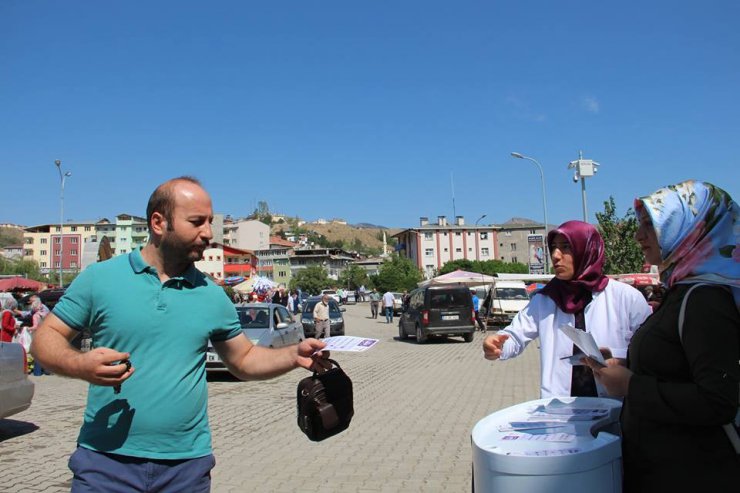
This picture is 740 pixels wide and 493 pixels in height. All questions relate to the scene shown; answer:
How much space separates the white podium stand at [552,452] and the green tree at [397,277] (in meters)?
81.1

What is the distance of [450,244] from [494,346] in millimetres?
116634

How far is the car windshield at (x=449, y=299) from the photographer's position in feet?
69.8

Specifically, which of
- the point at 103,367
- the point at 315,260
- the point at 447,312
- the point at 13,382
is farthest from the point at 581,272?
the point at 315,260

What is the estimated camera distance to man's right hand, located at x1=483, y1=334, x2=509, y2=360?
3.37 meters

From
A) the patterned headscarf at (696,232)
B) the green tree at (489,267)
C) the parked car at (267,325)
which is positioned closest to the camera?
the patterned headscarf at (696,232)

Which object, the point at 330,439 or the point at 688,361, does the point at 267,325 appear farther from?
the point at 688,361

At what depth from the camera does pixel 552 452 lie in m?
2.04

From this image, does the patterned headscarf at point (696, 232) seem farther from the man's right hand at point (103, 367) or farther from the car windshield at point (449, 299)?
the car windshield at point (449, 299)

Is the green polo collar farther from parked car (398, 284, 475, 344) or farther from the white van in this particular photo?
the white van

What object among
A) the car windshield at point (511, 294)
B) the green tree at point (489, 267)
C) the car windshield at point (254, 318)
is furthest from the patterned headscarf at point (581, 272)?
the green tree at point (489, 267)

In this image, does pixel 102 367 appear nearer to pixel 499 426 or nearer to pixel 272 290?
pixel 499 426

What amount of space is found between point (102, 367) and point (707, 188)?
2.35 m

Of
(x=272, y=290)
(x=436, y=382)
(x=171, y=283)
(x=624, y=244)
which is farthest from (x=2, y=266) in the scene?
(x=171, y=283)

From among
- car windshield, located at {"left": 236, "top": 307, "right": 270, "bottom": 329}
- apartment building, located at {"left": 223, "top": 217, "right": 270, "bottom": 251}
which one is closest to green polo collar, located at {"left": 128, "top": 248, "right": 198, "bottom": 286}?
car windshield, located at {"left": 236, "top": 307, "right": 270, "bottom": 329}
